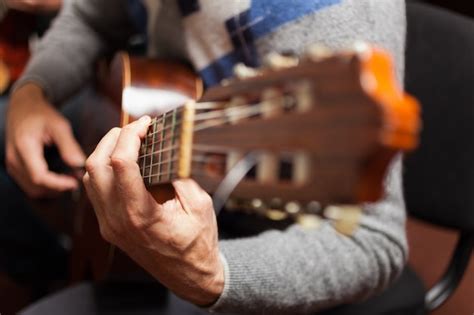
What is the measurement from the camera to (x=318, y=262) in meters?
0.62

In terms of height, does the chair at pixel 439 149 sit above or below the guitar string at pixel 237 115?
below

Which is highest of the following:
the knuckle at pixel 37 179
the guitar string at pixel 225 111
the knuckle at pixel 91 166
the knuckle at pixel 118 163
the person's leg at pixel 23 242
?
the guitar string at pixel 225 111

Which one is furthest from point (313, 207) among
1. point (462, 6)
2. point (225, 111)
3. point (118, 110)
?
point (462, 6)

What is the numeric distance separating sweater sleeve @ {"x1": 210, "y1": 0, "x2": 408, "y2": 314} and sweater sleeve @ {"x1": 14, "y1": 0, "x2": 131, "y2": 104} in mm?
506

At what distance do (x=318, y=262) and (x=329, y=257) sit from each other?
2cm

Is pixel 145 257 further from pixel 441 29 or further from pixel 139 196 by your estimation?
pixel 441 29

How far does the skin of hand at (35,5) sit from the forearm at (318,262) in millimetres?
787

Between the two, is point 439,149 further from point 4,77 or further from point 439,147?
point 4,77

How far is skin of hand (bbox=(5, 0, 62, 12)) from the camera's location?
3.76ft

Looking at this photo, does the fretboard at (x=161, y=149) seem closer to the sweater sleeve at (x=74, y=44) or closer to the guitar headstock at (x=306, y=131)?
the guitar headstock at (x=306, y=131)

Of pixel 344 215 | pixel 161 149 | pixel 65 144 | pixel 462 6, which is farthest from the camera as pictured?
pixel 462 6

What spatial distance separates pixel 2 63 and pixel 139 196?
84 centimetres

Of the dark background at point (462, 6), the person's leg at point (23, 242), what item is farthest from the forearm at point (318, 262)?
the dark background at point (462, 6)

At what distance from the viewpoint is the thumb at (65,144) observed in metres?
0.90
